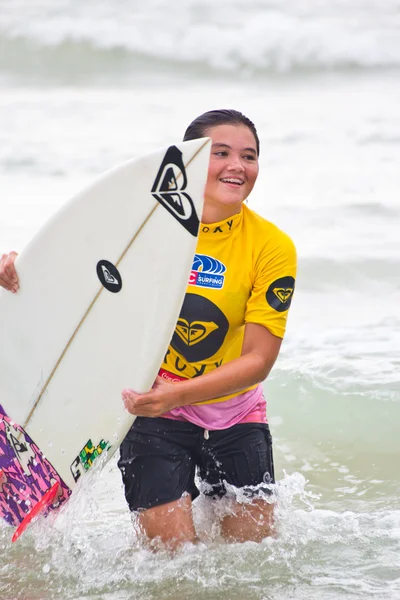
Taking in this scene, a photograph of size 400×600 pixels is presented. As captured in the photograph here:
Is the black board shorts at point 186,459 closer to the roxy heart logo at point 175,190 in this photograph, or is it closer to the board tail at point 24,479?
the board tail at point 24,479

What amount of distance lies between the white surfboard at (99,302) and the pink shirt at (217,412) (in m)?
0.15

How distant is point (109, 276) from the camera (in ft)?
10.1

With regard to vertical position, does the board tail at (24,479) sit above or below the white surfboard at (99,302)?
below

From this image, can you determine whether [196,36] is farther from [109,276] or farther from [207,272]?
[207,272]

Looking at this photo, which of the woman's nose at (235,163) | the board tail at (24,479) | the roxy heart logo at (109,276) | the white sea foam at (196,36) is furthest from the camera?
the white sea foam at (196,36)

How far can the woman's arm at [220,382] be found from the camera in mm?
2785

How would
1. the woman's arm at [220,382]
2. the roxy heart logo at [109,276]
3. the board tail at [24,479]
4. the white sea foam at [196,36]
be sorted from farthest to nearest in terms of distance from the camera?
the white sea foam at [196,36]
the board tail at [24,479]
the roxy heart logo at [109,276]
the woman's arm at [220,382]

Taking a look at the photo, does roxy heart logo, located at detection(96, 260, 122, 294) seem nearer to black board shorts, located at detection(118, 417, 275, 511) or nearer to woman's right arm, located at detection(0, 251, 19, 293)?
Result: woman's right arm, located at detection(0, 251, 19, 293)

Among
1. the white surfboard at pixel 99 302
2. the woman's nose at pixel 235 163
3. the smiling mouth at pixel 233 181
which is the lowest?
the white surfboard at pixel 99 302

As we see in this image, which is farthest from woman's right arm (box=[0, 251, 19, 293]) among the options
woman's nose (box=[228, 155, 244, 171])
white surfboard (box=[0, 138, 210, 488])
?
woman's nose (box=[228, 155, 244, 171])

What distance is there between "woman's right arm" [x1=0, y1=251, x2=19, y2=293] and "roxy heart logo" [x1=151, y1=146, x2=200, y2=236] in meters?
0.57

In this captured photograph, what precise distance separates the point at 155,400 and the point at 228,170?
2.38 feet

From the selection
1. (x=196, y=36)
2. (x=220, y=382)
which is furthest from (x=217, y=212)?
(x=196, y=36)

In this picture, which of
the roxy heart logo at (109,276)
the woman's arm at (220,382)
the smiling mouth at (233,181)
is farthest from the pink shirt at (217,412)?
the smiling mouth at (233,181)
